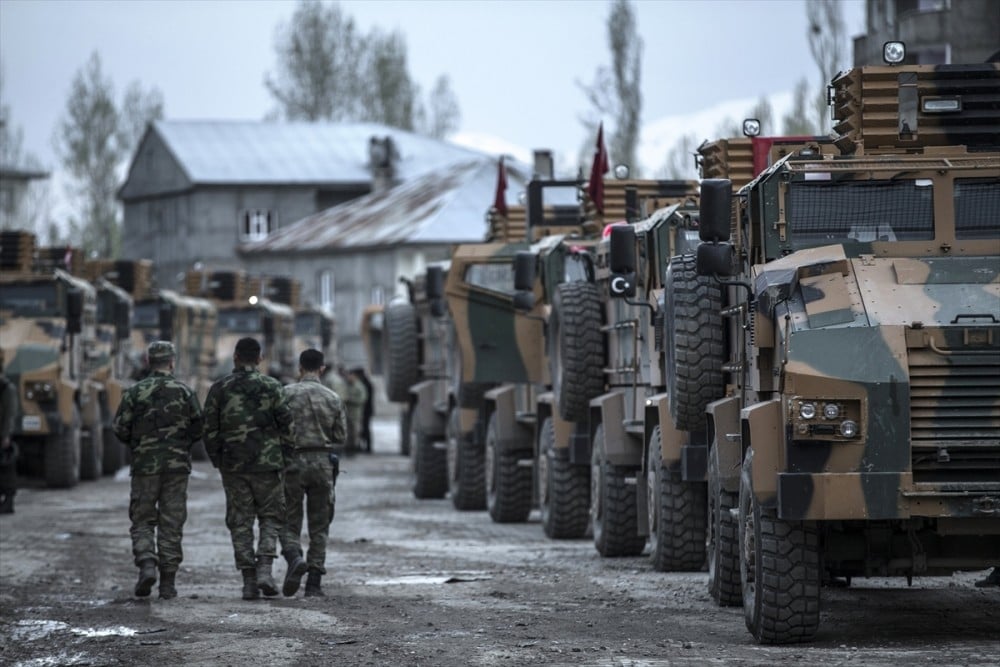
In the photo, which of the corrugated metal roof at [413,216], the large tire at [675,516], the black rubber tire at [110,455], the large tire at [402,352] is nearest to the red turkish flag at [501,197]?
the large tire at [402,352]

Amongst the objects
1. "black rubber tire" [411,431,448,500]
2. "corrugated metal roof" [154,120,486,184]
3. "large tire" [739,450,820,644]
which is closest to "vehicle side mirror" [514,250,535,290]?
"black rubber tire" [411,431,448,500]

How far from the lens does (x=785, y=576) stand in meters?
9.74

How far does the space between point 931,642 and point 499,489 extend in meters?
10.1

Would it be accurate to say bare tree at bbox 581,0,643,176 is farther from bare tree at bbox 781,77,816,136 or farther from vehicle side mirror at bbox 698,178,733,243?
vehicle side mirror at bbox 698,178,733,243

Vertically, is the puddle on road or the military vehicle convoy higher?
the military vehicle convoy

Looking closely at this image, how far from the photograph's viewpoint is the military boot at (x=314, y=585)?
1328cm

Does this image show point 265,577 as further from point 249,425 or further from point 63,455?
point 63,455

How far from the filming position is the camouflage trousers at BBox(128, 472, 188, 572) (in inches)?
529

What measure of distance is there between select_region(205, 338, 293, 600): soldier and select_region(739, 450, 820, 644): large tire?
A: 13.4 feet

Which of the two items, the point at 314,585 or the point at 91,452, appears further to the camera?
the point at 91,452

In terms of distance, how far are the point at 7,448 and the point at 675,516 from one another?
9246 mm

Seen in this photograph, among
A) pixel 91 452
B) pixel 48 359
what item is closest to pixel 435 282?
pixel 48 359

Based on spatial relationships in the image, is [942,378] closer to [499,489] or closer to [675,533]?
[675,533]

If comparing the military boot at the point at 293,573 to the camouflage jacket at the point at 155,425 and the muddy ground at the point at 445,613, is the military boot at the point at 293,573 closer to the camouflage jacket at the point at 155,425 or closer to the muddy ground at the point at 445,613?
the muddy ground at the point at 445,613
